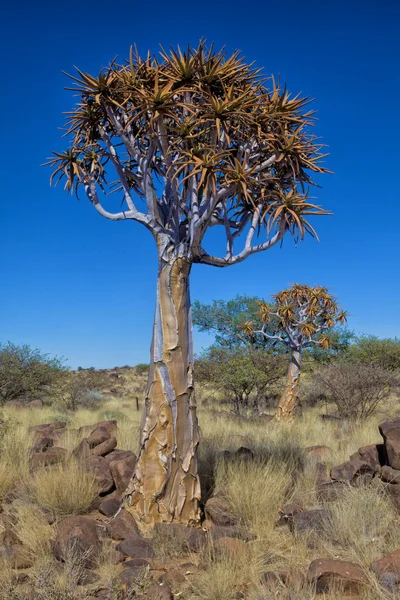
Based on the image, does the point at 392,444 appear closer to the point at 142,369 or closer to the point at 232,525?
the point at 232,525

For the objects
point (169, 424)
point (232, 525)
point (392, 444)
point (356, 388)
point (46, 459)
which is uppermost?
point (356, 388)

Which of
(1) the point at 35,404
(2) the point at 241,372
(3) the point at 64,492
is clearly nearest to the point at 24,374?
(1) the point at 35,404

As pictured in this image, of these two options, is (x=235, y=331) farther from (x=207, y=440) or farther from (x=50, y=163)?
(x=50, y=163)

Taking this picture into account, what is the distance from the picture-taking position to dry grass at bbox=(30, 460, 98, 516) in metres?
6.99

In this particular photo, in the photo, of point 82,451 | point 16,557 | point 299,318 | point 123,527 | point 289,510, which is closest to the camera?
point 16,557

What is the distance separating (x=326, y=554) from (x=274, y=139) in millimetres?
4939

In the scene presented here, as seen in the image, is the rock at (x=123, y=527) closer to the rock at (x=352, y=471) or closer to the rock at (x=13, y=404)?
the rock at (x=352, y=471)

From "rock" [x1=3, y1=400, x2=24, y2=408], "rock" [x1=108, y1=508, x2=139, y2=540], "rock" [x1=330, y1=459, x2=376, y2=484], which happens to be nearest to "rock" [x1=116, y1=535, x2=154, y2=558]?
"rock" [x1=108, y1=508, x2=139, y2=540]

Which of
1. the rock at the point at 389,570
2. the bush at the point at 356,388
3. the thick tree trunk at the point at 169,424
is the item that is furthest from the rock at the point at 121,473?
the bush at the point at 356,388

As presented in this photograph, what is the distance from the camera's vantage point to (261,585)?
482 centimetres

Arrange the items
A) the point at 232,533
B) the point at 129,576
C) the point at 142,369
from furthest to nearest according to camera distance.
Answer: the point at 142,369 < the point at 232,533 < the point at 129,576

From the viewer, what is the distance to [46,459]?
8859mm

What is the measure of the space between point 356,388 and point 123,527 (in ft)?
36.0

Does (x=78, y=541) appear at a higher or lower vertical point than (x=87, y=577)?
higher
